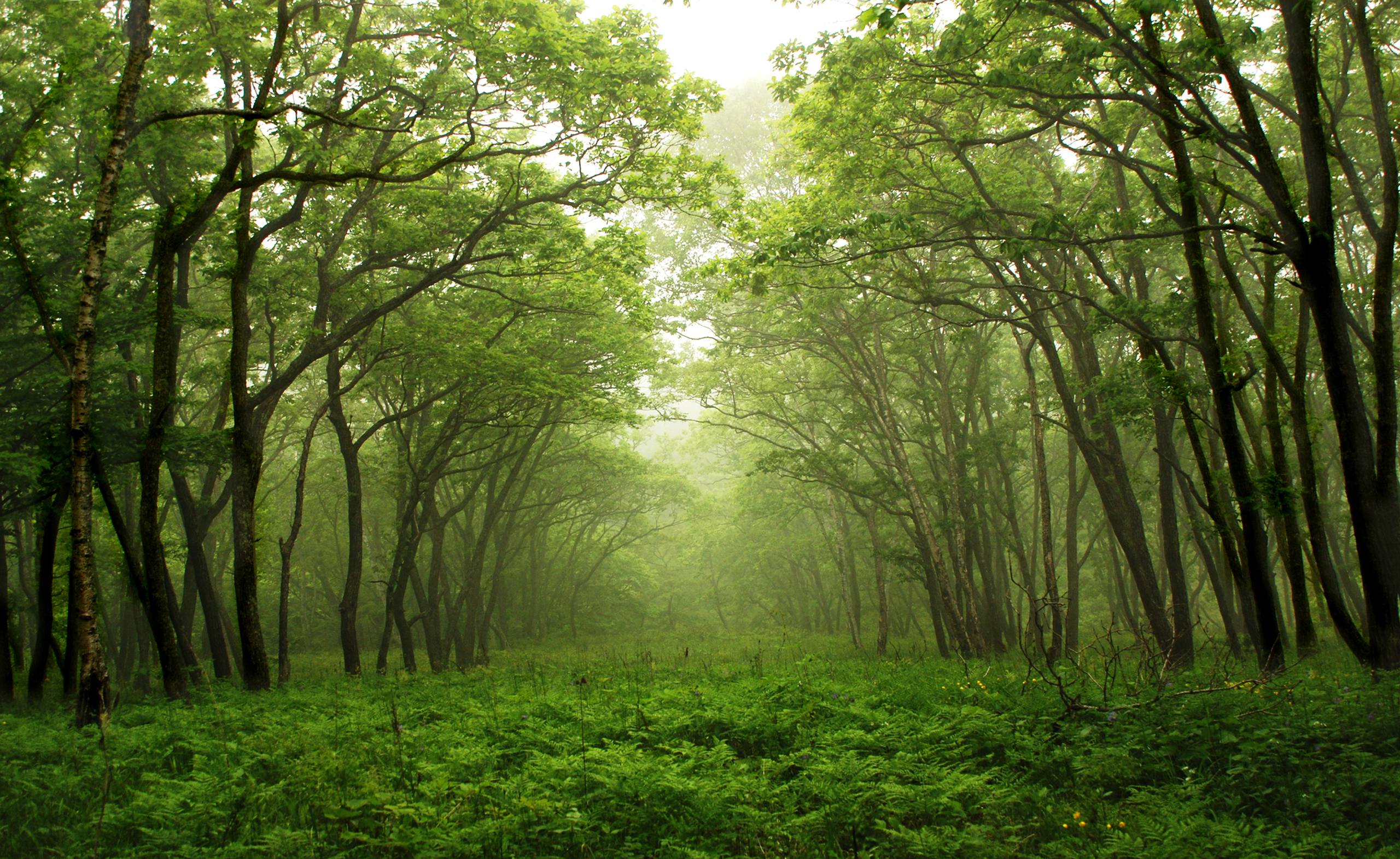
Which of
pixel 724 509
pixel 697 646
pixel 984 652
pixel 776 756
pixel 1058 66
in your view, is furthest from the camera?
pixel 724 509

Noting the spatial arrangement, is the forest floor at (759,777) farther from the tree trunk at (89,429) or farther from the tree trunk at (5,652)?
the tree trunk at (5,652)

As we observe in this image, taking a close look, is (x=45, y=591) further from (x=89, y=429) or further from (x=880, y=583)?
(x=880, y=583)

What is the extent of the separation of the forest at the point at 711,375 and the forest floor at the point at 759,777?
0.04 meters

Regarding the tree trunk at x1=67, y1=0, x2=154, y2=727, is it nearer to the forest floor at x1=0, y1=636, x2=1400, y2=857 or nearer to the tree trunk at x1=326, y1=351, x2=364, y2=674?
the forest floor at x1=0, y1=636, x2=1400, y2=857

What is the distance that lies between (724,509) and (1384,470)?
127 ft

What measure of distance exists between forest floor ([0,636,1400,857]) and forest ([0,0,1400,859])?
4 cm

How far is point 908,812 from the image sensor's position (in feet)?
15.1

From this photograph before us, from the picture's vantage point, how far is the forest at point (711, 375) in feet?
15.9

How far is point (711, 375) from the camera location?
837 inches

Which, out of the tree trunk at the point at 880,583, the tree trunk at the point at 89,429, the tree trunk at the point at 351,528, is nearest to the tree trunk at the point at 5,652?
the tree trunk at the point at 351,528

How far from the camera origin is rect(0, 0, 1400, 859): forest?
190 inches

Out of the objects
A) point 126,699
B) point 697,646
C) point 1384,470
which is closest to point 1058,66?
point 1384,470

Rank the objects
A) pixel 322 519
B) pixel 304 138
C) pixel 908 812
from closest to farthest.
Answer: pixel 908 812 < pixel 304 138 < pixel 322 519

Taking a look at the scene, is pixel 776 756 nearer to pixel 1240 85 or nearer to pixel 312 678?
pixel 1240 85
